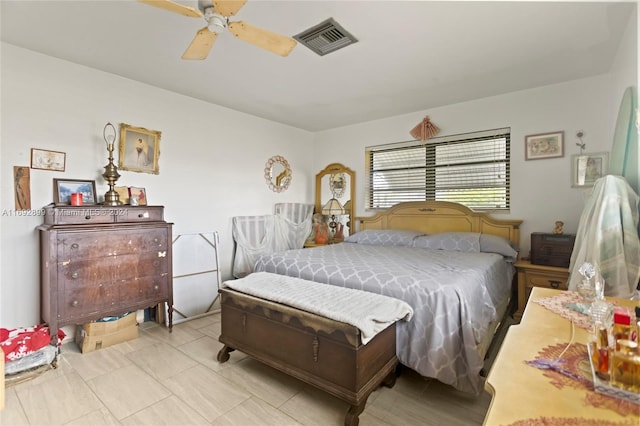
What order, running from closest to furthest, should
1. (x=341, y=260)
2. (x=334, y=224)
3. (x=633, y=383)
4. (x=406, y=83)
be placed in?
(x=633, y=383)
(x=341, y=260)
(x=406, y=83)
(x=334, y=224)

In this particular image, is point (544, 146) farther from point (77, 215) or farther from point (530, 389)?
point (77, 215)

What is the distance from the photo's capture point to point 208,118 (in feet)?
12.5

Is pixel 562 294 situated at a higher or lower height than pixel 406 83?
lower

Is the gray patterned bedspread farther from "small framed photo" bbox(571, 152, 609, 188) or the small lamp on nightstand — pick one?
the small lamp on nightstand

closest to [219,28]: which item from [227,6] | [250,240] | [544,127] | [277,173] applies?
[227,6]

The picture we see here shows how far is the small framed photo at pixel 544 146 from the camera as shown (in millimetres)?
3201

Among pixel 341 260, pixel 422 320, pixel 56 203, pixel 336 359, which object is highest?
pixel 56 203

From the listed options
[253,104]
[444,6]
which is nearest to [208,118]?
[253,104]

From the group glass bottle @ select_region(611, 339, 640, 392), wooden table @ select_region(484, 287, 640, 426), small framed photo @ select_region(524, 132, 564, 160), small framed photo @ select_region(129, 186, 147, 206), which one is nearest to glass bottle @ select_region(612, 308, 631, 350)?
glass bottle @ select_region(611, 339, 640, 392)

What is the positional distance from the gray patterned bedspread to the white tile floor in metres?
0.21

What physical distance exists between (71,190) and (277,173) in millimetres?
2554

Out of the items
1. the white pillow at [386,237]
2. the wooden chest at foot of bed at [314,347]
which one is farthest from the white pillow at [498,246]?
the wooden chest at foot of bed at [314,347]

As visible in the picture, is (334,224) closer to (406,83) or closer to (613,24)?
(406,83)

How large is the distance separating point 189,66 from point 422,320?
2887 mm
